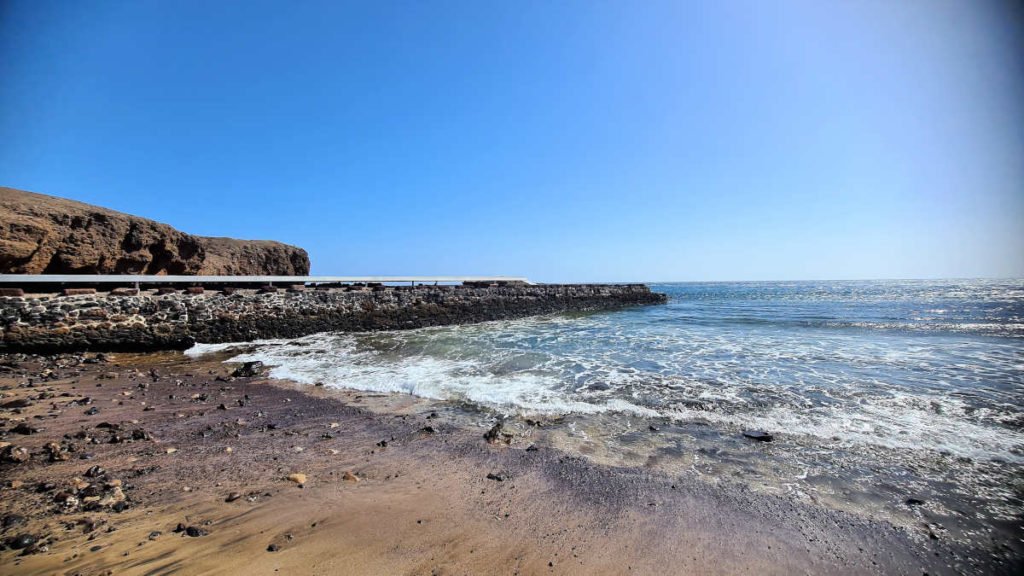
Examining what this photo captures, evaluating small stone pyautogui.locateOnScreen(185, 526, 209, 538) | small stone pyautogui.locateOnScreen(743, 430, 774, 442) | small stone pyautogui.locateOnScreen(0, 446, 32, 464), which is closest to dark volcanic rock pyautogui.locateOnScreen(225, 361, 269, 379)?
small stone pyautogui.locateOnScreen(0, 446, 32, 464)

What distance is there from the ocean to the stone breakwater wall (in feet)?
3.89

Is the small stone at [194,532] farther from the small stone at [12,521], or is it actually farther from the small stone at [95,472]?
the small stone at [95,472]

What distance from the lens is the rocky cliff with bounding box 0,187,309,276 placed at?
13.7 m

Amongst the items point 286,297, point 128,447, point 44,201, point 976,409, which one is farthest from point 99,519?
point 44,201

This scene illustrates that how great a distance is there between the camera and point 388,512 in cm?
340

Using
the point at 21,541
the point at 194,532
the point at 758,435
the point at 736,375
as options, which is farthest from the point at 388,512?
the point at 736,375

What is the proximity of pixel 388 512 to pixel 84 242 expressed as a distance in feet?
70.8

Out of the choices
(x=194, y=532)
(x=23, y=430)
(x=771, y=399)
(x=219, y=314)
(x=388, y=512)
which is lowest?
(x=771, y=399)

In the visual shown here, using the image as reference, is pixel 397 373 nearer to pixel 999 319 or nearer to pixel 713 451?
pixel 713 451

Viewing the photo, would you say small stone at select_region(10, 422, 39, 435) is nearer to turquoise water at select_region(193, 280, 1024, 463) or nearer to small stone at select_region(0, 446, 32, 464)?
small stone at select_region(0, 446, 32, 464)

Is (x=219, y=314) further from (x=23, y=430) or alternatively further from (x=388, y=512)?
(x=388, y=512)

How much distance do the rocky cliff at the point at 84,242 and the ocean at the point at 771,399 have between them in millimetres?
8230

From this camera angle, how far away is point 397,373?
921 centimetres

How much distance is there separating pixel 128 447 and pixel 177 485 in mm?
1715
